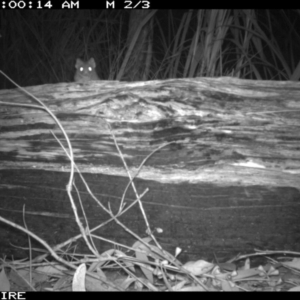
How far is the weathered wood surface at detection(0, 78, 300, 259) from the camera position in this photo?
3.90ft

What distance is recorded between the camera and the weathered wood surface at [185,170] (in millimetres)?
1189

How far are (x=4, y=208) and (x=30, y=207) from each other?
4.2 inches

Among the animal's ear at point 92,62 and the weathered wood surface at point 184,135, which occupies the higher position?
the animal's ear at point 92,62

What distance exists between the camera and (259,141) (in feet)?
3.94

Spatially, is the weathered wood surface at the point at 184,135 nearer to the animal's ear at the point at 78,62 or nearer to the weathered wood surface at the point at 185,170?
the weathered wood surface at the point at 185,170

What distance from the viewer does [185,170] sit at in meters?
1.20

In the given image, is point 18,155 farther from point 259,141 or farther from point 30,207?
point 259,141

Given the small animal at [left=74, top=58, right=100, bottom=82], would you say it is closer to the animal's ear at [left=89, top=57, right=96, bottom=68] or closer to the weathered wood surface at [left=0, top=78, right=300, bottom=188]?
the animal's ear at [left=89, top=57, right=96, bottom=68]

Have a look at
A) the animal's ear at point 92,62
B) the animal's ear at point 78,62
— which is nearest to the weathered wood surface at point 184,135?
the animal's ear at point 92,62

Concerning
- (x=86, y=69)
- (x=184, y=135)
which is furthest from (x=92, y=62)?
(x=184, y=135)

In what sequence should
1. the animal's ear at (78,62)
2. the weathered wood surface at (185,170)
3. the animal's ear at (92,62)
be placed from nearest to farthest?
the weathered wood surface at (185,170) < the animal's ear at (92,62) < the animal's ear at (78,62)

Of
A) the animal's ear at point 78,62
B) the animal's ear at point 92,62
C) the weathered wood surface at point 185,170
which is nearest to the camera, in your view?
the weathered wood surface at point 185,170

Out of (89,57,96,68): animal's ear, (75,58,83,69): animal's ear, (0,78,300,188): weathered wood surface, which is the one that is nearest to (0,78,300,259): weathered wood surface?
(0,78,300,188): weathered wood surface

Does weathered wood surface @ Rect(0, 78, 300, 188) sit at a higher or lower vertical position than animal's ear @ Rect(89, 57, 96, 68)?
lower
